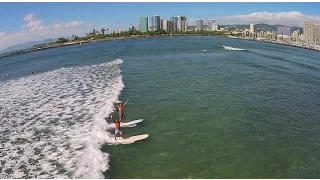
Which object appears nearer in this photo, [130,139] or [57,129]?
[130,139]

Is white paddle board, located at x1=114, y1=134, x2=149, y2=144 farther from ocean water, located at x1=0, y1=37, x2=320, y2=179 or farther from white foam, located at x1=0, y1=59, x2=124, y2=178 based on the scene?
white foam, located at x1=0, y1=59, x2=124, y2=178

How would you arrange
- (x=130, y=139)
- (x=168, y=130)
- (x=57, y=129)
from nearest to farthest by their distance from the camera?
(x=130, y=139)
(x=168, y=130)
(x=57, y=129)

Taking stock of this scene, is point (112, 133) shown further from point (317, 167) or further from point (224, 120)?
point (317, 167)

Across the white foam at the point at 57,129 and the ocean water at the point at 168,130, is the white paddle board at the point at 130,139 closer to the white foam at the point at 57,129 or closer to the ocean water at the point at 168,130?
the ocean water at the point at 168,130

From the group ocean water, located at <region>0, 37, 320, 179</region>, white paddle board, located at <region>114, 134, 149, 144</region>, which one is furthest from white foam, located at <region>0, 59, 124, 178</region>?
white paddle board, located at <region>114, 134, 149, 144</region>

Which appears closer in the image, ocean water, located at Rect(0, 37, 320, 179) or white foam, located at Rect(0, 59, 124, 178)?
ocean water, located at Rect(0, 37, 320, 179)

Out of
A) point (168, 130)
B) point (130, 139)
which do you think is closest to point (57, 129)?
point (130, 139)

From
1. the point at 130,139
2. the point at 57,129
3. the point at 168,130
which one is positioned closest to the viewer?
the point at 130,139

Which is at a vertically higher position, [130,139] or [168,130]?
[168,130]

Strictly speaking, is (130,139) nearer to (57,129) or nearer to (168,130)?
(168,130)
